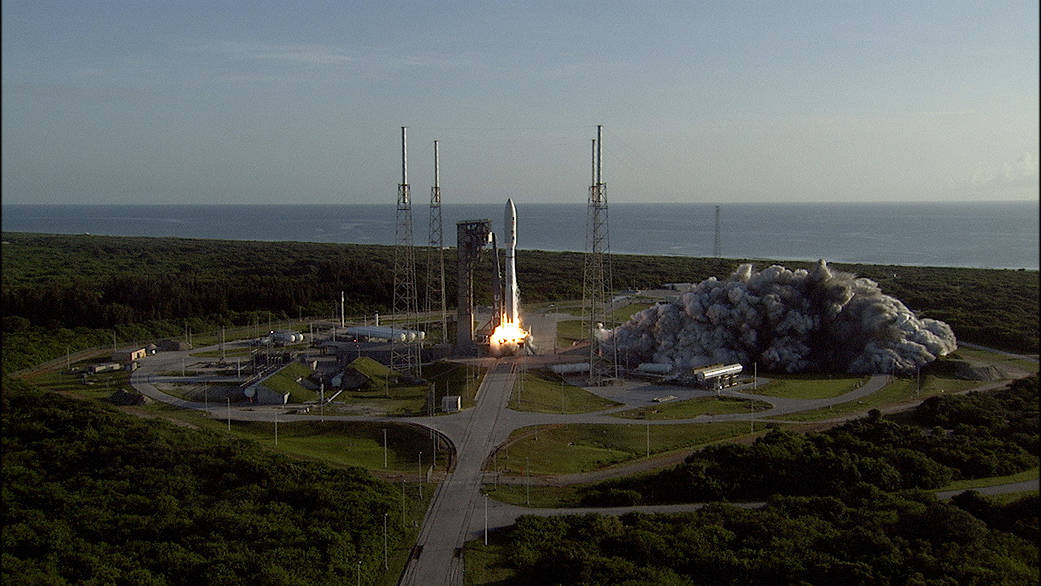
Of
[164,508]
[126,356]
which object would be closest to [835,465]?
[164,508]

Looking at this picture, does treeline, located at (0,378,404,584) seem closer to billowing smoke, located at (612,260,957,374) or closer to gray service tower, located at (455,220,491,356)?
gray service tower, located at (455,220,491,356)

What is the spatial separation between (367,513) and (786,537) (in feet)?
42.3

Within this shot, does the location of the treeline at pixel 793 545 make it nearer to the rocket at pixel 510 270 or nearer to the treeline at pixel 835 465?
the treeline at pixel 835 465

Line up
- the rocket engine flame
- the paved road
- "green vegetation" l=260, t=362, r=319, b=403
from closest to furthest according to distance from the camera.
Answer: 1. the paved road
2. "green vegetation" l=260, t=362, r=319, b=403
3. the rocket engine flame

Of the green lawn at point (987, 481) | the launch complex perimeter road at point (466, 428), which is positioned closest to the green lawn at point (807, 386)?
the launch complex perimeter road at point (466, 428)

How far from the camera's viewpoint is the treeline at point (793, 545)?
18.7 meters

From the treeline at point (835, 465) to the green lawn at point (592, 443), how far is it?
3.60 metres

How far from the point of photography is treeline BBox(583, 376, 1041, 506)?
89.9 ft

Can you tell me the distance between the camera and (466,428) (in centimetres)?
3606

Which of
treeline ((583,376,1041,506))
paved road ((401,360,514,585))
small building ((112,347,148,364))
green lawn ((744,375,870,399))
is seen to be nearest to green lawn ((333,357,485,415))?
paved road ((401,360,514,585))

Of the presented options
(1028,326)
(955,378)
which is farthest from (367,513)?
(1028,326)

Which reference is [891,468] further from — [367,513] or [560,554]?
[367,513]

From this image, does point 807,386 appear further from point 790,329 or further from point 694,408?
point 694,408

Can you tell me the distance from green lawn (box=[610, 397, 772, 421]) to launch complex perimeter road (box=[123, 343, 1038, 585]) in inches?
26.3
